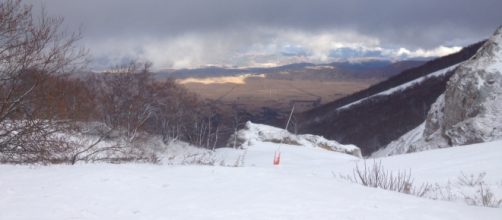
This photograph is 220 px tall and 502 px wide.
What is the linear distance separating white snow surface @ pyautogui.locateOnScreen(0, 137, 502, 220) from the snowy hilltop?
1459cm

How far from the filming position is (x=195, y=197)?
609 cm

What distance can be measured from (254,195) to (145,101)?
28501 millimetres

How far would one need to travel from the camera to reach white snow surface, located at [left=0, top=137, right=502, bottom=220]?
5.49 m

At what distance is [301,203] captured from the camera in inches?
232

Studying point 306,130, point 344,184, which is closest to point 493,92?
point 344,184

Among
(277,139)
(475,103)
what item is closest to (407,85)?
(277,139)

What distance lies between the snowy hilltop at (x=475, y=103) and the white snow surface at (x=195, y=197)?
14.6 metres

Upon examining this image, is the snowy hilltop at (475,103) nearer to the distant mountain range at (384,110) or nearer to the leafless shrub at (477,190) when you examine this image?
the leafless shrub at (477,190)

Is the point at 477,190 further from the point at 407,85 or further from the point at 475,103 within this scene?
the point at 407,85

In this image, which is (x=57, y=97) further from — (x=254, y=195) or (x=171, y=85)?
(x=171, y=85)

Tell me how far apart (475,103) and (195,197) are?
17.7 m

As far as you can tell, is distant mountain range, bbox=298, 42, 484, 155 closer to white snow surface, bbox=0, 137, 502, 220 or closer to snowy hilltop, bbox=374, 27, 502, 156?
snowy hilltop, bbox=374, 27, 502, 156

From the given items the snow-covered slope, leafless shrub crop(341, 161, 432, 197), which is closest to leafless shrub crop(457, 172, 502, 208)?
leafless shrub crop(341, 161, 432, 197)

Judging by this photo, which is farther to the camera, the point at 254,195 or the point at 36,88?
the point at 36,88
